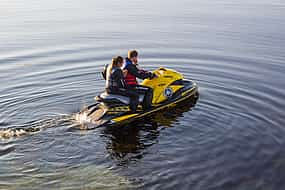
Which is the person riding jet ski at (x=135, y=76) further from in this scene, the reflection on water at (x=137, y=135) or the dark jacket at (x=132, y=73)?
the reflection on water at (x=137, y=135)

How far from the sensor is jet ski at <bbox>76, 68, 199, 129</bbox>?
11.0 m

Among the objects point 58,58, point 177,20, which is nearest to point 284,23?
point 177,20

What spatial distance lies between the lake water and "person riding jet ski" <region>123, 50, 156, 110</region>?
0.68 meters

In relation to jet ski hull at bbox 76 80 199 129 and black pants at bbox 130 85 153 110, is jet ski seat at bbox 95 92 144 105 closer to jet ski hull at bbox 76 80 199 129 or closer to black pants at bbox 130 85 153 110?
jet ski hull at bbox 76 80 199 129

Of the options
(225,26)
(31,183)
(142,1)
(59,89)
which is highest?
(142,1)

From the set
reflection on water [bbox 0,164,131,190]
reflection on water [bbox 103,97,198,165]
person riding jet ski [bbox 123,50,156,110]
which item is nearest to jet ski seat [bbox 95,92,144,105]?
person riding jet ski [bbox 123,50,156,110]

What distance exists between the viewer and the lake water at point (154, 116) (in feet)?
28.1

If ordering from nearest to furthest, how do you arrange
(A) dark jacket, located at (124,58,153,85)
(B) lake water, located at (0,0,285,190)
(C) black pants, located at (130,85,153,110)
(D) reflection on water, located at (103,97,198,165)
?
(B) lake water, located at (0,0,285,190)
(D) reflection on water, located at (103,97,198,165)
(A) dark jacket, located at (124,58,153,85)
(C) black pants, located at (130,85,153,110)

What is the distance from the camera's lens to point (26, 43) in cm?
2234

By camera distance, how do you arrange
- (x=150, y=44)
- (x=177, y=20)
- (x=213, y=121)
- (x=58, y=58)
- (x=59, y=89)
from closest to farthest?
1. (x=213, y=121)
2. (x=59, y=89)
3. (x=58, y=58)
4. (x=150, y=44)
5. (x=177, y=20)

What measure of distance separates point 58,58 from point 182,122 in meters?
9.59

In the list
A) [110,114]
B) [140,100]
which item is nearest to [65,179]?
[110,114]

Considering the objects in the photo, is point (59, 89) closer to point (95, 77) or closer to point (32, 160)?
point (95, 77)

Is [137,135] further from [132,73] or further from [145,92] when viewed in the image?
[132,73]
